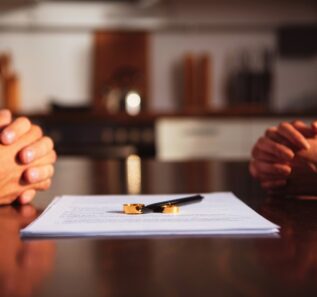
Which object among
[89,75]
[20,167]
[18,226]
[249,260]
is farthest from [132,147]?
[249,260]

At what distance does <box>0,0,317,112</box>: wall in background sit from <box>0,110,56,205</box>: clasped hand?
240 centimetres

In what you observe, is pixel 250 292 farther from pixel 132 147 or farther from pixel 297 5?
pixel 297 5

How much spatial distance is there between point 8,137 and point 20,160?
0.04 meters

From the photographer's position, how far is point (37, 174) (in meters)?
0.71

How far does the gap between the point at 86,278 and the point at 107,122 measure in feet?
7.43

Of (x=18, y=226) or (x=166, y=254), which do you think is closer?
(x=166, y=254)

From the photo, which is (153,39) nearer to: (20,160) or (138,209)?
(20,160)

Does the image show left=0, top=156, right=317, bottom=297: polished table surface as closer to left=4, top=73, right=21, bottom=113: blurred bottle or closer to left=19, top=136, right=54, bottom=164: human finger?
left=19, top=136, right=54, bottom=164: human finger

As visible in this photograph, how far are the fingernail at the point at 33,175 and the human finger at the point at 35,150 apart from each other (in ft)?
0.04

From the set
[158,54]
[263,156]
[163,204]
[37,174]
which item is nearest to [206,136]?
[158,54]

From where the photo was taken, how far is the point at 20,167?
70 centimetres

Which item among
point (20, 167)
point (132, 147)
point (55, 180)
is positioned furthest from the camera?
point (132, 147)

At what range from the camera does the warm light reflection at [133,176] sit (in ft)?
2.69

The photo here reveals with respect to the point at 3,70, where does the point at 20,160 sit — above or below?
below
